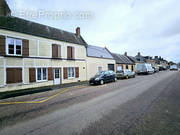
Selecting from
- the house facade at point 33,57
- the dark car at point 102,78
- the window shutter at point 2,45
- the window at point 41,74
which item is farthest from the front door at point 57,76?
the window shutter at point 2,45

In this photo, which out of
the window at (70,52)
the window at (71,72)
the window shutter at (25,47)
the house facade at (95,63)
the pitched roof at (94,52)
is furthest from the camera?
the pitched roof at (94,52)

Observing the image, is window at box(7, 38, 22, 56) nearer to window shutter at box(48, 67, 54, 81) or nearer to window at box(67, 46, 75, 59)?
window shutter at box(48, 67, 54, 81)

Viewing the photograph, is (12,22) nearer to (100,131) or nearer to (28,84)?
(28,84)

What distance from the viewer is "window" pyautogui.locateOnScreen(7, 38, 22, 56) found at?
9203 millimetres

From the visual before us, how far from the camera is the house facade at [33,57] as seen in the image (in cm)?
892

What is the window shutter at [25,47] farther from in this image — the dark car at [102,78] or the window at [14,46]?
the dark car at [102,78]

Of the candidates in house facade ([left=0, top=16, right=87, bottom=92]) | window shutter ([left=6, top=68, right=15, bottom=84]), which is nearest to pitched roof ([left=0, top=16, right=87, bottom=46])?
house facade ([left=0, top=16, right=87, bottom=92])

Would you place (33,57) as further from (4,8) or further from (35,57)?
(4,8)

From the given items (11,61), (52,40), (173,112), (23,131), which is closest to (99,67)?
(52,40)

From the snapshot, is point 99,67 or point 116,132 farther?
point 99,67

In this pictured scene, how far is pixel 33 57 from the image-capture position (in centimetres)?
1050

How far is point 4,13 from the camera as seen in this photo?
10.4m

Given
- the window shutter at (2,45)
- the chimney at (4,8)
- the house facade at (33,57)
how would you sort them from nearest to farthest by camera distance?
1. the window shutter at (2,45)
2. the house facade at (33,57)
3. the chimney at (4,8)

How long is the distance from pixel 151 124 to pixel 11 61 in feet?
38.5
